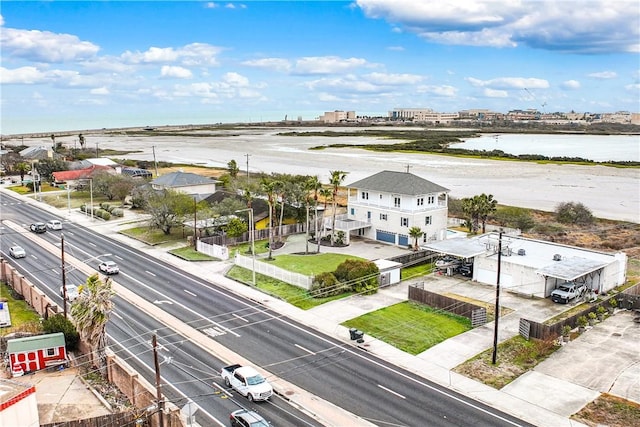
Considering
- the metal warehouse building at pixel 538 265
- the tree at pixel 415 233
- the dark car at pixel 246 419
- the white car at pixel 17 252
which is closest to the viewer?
the dark car at pixel 246 419

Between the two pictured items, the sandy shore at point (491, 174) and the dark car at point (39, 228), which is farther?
the sandy shore at point (491, 174)

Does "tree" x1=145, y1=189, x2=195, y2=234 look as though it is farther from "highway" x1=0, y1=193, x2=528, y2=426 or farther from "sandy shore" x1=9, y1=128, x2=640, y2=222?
"sandy shore" x1=9, y1=128, x2=640, y2=222

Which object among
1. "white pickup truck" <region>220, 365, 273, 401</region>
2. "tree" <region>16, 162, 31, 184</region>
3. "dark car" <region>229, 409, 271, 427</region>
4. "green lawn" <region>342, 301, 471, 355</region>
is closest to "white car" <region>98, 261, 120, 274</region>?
"green lawn" <region>342, 301, 471, 355</region>

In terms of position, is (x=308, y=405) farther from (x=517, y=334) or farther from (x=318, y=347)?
(x=517, y=334)

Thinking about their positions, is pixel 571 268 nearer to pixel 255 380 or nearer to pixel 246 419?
pixel 255 380

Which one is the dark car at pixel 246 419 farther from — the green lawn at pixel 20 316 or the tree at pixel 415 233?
the tree at pixel 415 233

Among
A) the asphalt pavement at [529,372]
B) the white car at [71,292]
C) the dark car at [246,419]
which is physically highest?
the dark car at [246,419]

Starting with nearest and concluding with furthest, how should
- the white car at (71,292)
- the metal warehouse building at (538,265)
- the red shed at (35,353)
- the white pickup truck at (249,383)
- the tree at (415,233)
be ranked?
the white pickup truck at (249,383) < the red shed at (35,353) < the white car at (71,292) < the metal warehouse building at (538,265) < the tree at (415,233)

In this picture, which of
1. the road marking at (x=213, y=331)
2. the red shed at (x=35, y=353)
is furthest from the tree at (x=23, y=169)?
the red shed at (x=35, y=353)
